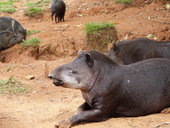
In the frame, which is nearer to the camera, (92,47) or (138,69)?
(138,69)

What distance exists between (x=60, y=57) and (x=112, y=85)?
5.55 metres

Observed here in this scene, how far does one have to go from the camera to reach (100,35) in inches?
393

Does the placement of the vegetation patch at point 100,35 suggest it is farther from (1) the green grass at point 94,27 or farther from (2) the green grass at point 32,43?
(2) the green grass at point 32,43

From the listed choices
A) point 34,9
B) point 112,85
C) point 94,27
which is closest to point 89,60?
point 112,85

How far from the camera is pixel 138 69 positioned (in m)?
5.13

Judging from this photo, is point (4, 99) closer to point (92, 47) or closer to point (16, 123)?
point (16, 123)

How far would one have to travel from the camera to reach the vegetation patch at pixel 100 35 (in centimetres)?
996

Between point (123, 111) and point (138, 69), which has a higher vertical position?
point (138, 69)

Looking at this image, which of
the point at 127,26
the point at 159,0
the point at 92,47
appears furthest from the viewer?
the point at 159,0

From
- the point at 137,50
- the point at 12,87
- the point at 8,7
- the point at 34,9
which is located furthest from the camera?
the point at 8,7

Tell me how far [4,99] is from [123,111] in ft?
7.17

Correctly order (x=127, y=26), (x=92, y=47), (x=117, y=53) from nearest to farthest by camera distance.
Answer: (x=117, y=53)
(x=92, y=47)
(x=127, y=26)

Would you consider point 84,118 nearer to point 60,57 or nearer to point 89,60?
point 89,60

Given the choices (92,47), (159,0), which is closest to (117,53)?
(92,47)
